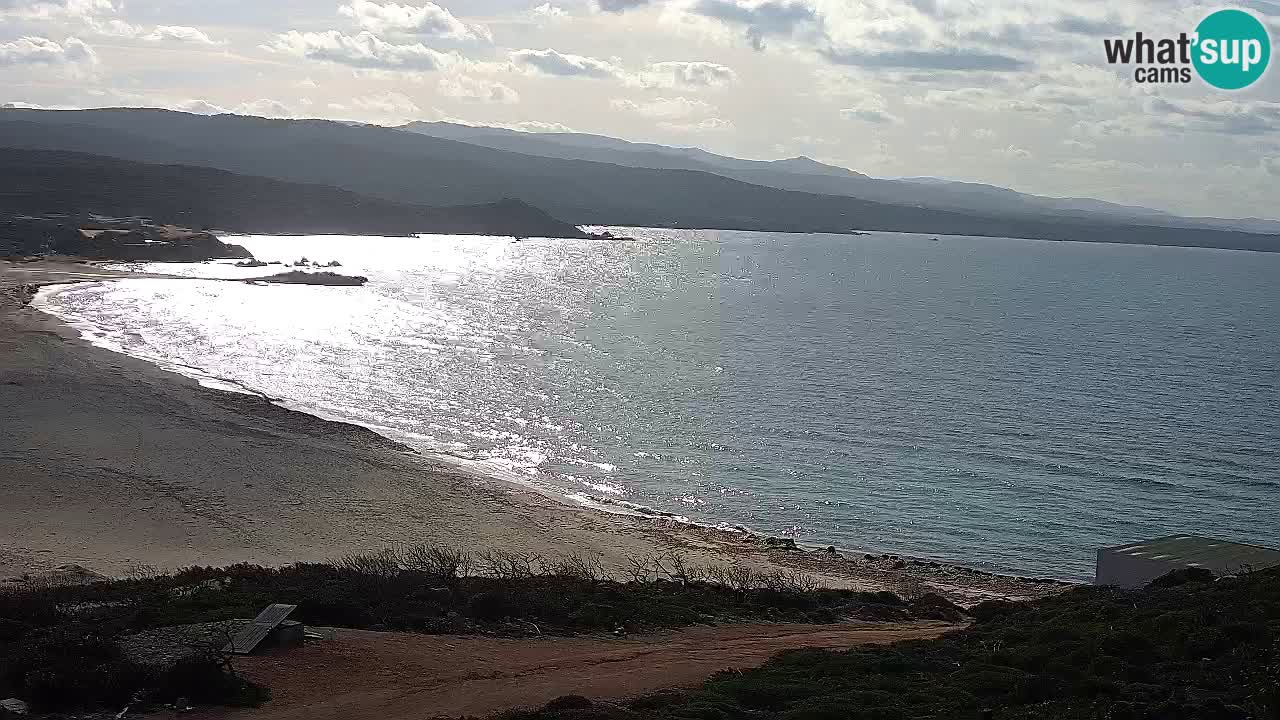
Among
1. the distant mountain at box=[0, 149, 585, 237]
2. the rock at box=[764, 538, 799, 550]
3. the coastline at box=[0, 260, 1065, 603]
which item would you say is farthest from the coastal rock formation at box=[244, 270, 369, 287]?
the rock at box=[764, 538, 799, 550]

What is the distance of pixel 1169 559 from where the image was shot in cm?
2125

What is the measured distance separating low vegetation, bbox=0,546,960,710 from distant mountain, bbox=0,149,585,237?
128 metres

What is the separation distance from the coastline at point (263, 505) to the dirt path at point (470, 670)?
316 inches

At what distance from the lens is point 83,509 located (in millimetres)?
25859

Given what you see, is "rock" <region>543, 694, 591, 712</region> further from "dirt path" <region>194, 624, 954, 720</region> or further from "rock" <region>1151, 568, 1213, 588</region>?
"rock" <region>1151, 568, 1213, 588</region>

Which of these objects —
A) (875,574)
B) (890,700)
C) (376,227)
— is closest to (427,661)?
(890,700)

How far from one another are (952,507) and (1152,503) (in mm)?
6357

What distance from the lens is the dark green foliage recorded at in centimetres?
1083

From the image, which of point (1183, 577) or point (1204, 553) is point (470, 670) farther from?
point (1204, 553)

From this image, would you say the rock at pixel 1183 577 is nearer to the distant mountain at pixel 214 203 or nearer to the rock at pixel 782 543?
the rock at pixel 782 543

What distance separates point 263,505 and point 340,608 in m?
13.1

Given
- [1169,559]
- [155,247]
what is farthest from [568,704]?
[155,247]

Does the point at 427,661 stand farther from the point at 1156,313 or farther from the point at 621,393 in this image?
the point at 1156,313

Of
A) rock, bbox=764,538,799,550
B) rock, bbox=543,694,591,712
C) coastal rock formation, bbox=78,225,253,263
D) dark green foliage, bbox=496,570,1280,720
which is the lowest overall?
rock, bbox=764,538,799,550
